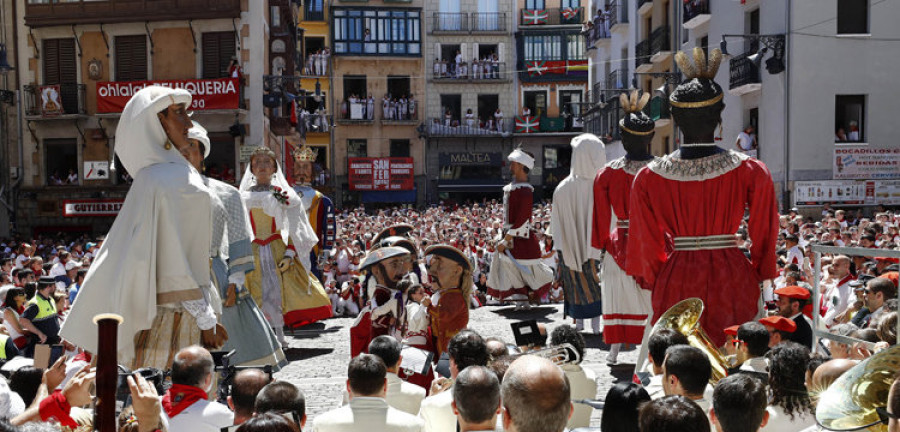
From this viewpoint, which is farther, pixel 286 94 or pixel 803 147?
pixel 286 94

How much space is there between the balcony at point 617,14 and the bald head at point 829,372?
33320 mm

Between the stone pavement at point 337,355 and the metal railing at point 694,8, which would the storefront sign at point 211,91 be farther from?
the stone pavement at point 337,355

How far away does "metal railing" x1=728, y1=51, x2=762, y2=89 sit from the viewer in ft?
77.4

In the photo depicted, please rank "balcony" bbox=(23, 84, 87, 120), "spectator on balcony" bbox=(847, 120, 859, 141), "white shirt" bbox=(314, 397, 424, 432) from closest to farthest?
"white shirt" bbox=(314, 397, 424, 432) < "spectator on balcony" bbox=(847, 120, 859, 141) < "balcony" bbox=(23, 84, 87, 120)

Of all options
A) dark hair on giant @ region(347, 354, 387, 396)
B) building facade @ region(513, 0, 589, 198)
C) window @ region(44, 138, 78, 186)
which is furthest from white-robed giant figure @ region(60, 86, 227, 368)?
building facade @ region(513, 0, 589, 198)

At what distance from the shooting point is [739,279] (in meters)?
5.89

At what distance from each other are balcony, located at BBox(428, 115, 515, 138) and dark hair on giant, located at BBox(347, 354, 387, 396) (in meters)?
48.1

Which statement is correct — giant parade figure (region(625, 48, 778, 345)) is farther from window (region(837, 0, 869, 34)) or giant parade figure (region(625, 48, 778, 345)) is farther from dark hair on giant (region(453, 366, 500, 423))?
window (region(837, 0, 869, 34))

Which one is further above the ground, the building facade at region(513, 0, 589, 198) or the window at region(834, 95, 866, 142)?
the building facade at region(513, 0, 589, 198)

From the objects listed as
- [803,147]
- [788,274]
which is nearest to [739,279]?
[788,274]

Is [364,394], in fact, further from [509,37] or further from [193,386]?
[509,37]

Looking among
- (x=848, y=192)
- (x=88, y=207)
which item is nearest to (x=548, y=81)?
(x=88, y=207)

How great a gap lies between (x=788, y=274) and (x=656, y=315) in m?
4.05

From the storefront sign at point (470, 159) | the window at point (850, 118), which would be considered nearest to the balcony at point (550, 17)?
the storefront sign at point (470, 159)
